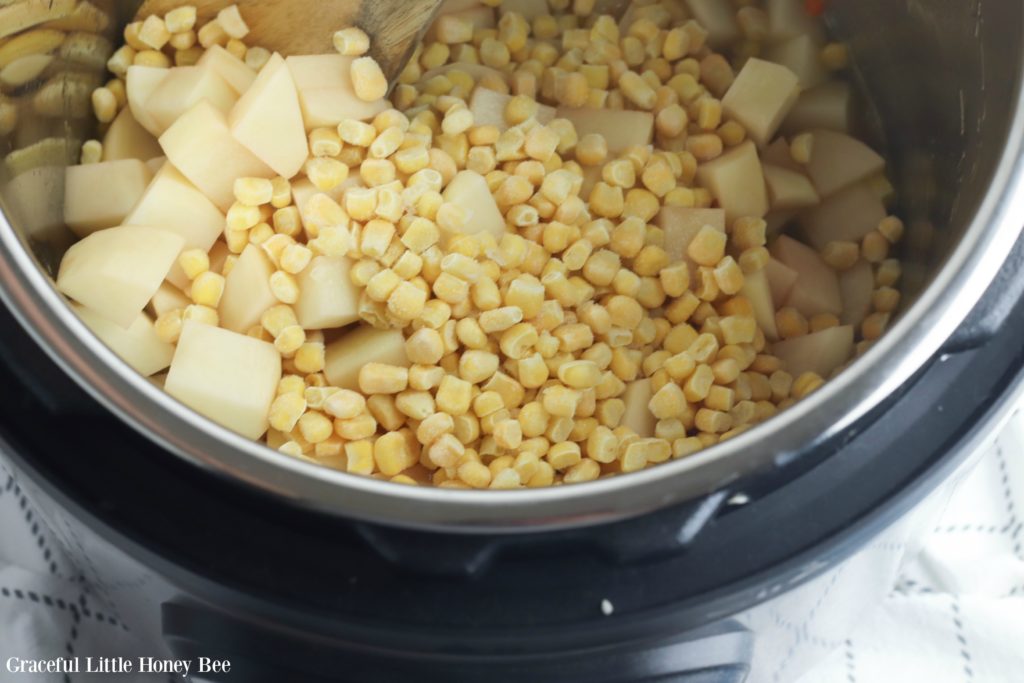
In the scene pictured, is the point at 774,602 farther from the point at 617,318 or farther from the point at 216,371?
the point at 216,371

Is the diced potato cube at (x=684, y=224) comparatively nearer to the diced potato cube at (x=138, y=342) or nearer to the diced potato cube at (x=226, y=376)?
the diced potato cube at (x=226, y=376)

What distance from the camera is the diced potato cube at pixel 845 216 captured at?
1411mm

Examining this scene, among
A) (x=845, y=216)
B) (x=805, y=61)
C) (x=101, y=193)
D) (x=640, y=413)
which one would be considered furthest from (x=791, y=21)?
(x=101, y=193)

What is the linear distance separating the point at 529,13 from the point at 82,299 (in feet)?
2.70

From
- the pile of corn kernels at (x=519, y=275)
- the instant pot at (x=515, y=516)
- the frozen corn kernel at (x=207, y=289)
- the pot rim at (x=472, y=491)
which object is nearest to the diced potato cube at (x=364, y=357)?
the pile of corn kernels at (x=519, y=275)

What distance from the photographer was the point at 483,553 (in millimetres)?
810

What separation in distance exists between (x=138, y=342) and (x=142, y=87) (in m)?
0.38

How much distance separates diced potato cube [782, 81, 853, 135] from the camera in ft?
4.84

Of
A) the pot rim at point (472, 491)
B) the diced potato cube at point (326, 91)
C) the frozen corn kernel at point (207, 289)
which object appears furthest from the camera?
the diced potato cube at point (326, 91)

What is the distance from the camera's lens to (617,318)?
4.37 feet

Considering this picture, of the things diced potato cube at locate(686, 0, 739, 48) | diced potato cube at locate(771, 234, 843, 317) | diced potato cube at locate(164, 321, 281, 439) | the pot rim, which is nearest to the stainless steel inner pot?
the pot rim

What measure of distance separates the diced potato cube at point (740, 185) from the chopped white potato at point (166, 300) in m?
0.73

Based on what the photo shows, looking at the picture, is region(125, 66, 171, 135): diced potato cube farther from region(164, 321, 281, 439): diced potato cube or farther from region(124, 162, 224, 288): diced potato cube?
region(164, 321, 281, 439): diced potato cube

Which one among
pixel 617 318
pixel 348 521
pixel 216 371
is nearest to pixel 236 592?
pixel 348 521
